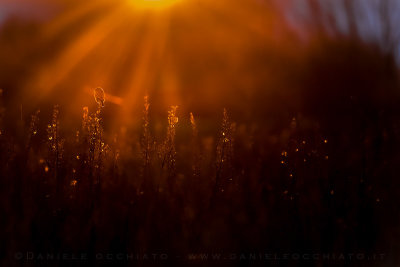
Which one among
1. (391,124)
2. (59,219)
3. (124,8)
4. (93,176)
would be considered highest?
(124,8)

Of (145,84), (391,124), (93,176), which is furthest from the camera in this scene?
(145,84)

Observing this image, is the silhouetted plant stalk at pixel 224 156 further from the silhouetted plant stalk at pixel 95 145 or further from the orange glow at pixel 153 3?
the orange glow at pixel 153 3

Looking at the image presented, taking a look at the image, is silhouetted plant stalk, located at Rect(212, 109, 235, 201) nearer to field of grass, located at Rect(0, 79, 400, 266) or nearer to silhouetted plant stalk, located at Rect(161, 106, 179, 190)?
field of grass, located at Rect(0, 79, 400, 266)

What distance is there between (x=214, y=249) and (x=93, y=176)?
39.3 inches

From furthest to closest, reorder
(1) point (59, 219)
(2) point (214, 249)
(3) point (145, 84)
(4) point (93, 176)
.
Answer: (3) point (145, 84), (4) point (93, 176), (1) point (59, 219), (2) point (214, 249)

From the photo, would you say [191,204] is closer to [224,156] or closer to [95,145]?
[224,156]

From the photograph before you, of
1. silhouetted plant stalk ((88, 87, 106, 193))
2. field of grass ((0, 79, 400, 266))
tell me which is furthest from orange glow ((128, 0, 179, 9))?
silhouetted plant stalk ((88, 87, 106, 193))

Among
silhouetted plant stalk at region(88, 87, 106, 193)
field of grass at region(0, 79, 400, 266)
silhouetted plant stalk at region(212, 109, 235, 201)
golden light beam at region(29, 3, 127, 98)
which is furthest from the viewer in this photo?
golden light beam at region(29, 3, 127, 98)

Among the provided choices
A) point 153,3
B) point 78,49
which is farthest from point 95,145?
point 78,49

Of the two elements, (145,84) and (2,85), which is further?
(145,84)

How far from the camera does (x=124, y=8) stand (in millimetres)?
8508

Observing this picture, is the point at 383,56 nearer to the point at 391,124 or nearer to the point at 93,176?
the point at 391,124

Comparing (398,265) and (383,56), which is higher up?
(383,56)

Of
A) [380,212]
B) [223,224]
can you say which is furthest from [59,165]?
[380,212]
